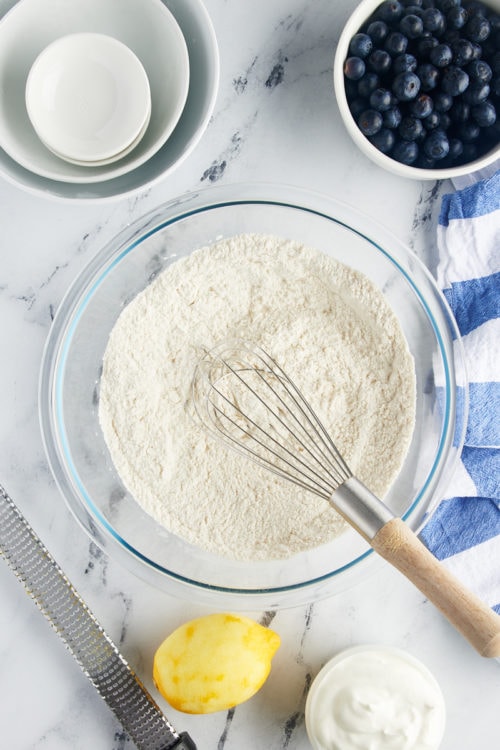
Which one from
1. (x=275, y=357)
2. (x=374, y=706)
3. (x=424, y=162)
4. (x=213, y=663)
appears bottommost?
(x=374, y=706)

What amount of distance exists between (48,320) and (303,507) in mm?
361

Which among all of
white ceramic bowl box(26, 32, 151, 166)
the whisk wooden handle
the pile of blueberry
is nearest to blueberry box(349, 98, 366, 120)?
the pile of blueberry

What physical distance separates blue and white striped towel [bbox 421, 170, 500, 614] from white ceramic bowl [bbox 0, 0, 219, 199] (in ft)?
1.04

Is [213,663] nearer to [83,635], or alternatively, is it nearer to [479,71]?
[83,635]

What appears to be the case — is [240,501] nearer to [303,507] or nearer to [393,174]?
[303,507]

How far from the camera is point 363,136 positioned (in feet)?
2.56

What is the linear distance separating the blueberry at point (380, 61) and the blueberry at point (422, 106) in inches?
1.8

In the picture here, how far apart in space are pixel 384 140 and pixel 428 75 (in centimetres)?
8

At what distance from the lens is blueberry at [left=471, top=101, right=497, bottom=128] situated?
77cm

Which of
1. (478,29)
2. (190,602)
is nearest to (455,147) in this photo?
(478,29)

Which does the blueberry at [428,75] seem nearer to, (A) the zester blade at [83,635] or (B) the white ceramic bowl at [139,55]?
(B) the white ceramic bowl at [139,55]

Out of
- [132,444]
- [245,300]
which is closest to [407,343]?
[245,300]

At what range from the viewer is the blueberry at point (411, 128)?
0.77 m

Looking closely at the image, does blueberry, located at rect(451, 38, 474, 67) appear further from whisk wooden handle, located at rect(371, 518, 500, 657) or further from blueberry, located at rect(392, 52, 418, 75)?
whisk wooden handle, located at rect(371, 518, 500, 657)
